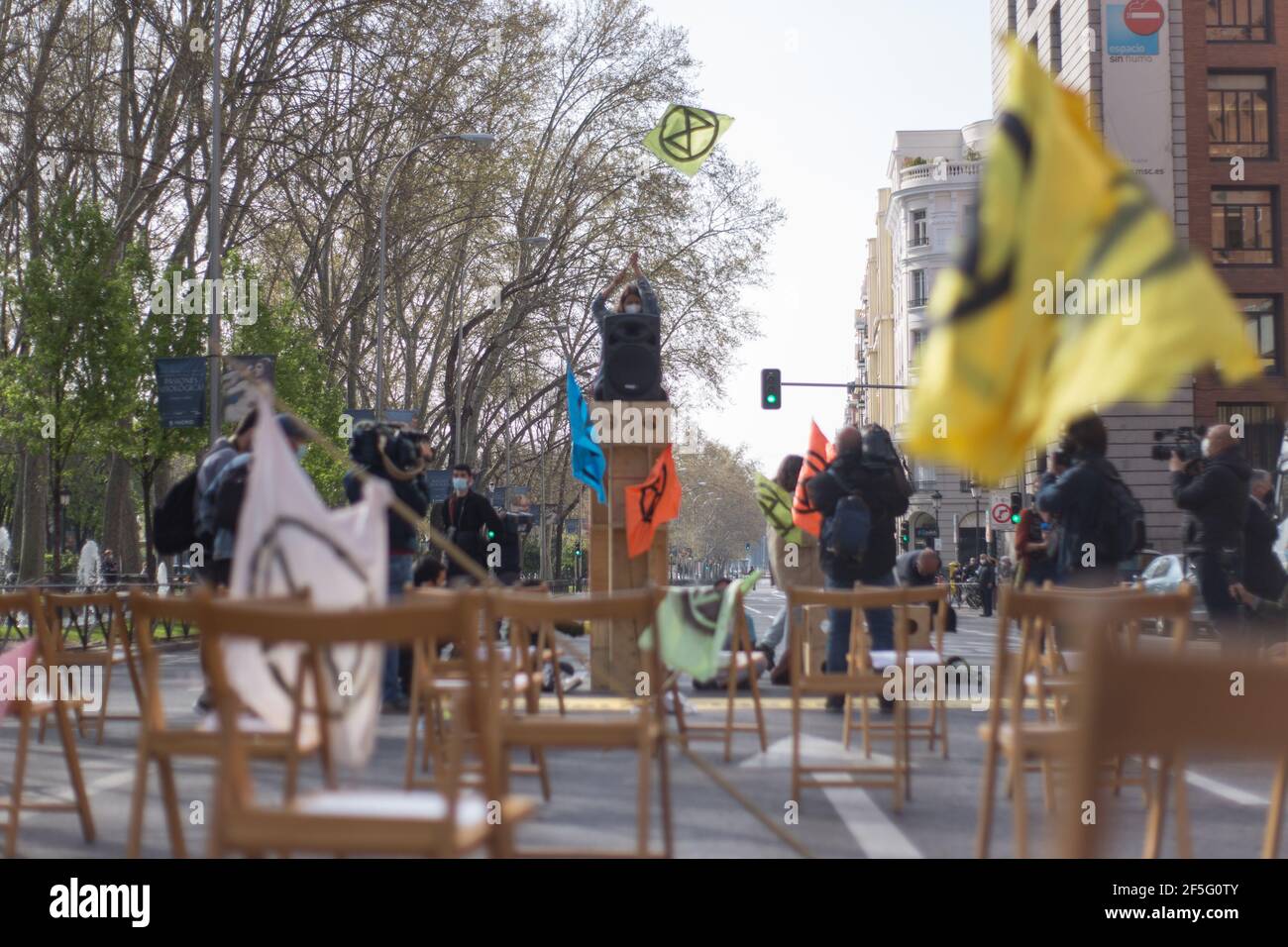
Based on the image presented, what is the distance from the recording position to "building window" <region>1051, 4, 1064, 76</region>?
139ft

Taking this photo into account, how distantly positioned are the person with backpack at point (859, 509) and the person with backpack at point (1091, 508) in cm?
203

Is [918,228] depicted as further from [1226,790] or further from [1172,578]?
[1226,790]

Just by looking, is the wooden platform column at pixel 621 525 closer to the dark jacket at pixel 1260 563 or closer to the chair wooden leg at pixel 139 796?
the dark jacket at pixel 1260 563

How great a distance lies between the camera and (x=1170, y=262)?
3.69 m

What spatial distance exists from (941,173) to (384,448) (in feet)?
228

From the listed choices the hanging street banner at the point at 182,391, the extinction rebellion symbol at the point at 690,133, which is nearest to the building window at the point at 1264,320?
the extinction rebellion symbol at the point at 690,133

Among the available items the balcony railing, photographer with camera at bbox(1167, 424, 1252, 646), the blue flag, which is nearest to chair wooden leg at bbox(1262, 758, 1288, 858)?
photographer with camera at bbox(1167, 424, 1252, 646)

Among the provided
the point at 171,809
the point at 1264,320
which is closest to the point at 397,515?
the point at 171,809

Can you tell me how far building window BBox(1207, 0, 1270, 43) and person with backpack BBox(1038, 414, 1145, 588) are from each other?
36.5 meters

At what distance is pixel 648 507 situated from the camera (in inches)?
533

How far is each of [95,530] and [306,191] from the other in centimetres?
4249

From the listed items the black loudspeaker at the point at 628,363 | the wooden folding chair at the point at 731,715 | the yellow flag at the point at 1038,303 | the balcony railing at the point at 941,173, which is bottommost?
the wooden folding chair at the point at 731,715

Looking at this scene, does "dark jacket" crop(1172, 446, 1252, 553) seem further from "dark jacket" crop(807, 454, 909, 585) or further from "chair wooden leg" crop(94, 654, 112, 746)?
"chair wooden leg" crop(94, 654, 112, 746)

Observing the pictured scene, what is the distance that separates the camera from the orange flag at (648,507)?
1352 cm
